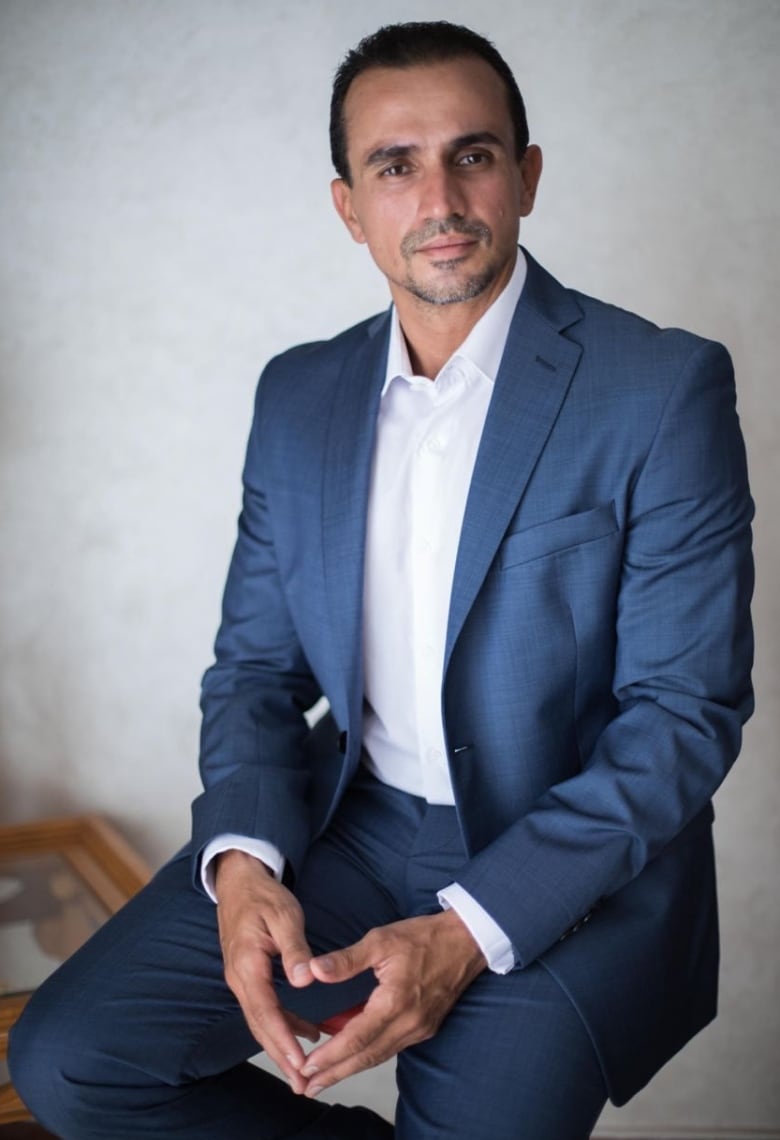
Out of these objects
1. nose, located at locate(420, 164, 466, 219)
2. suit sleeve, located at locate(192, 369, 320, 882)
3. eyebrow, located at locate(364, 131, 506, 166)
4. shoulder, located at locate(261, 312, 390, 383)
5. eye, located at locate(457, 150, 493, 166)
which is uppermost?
eyebrow, located at locate(364, 131, 506, 166)

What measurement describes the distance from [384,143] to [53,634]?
130cm

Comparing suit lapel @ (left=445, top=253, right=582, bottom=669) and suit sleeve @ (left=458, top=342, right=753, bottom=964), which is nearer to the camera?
suit sleeve @ (left=458, top=342, right=753, bottom=964)

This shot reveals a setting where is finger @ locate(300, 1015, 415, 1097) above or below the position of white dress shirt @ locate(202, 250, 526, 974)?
below

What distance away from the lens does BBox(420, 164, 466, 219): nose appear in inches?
69.2

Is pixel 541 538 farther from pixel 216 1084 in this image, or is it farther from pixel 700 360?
pixel 216 1084

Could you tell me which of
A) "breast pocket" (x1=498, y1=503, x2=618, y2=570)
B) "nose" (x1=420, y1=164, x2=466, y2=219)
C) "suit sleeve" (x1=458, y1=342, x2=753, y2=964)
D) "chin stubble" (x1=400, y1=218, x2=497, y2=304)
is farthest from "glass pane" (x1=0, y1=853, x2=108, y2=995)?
"nose" (x1=420, y1=164, x2=466, y2=219)

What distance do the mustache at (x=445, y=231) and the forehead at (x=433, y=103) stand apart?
0.40ft

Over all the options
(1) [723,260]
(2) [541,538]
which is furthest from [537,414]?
(1) [723,260]

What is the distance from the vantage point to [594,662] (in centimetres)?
173

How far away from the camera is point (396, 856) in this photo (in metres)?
1.85

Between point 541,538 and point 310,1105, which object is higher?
point 541,538

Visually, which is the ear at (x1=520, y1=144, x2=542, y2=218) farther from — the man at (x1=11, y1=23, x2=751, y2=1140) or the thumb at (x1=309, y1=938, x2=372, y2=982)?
the thumb at (x1=309, y1=938, x2=372, y2=982)

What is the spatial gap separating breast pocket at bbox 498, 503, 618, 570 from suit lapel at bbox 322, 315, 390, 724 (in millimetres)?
256

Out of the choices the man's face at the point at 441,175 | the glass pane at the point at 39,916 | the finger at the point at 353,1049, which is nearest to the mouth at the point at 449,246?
the man's face at the point at 441,175
